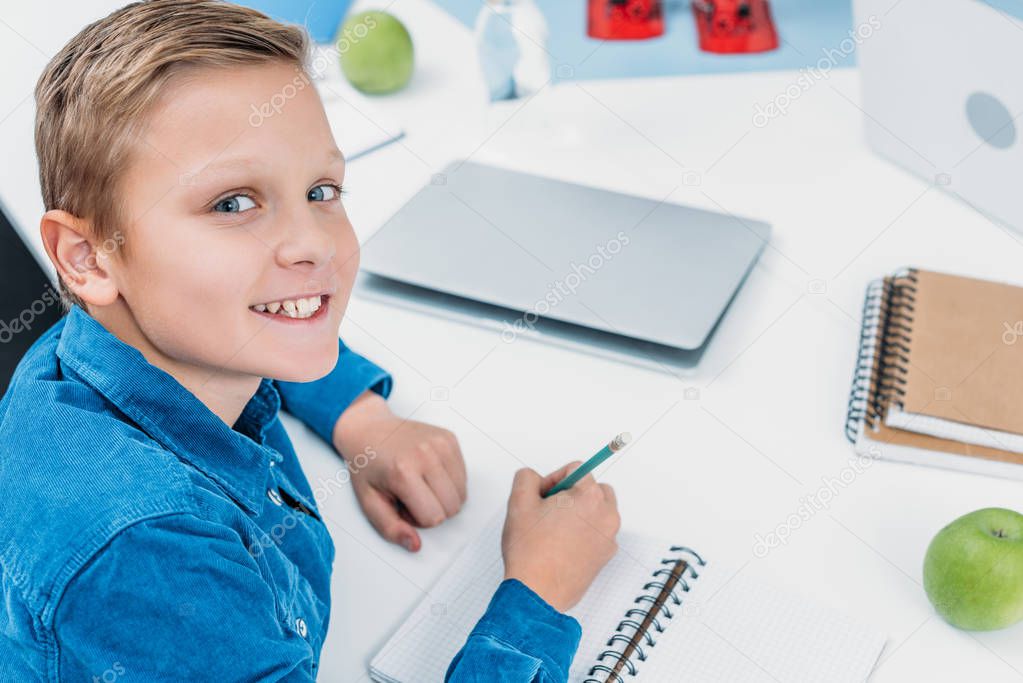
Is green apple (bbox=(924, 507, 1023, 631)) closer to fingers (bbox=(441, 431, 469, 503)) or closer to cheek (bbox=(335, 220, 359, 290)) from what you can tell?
fingers (bbox=(441, 431, 469, 503))

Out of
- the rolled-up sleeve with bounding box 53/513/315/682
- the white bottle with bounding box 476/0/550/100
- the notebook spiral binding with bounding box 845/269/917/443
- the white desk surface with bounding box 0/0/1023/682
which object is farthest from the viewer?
the white bottle with bounding box 476/0/550/100

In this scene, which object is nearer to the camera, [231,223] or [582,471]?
[231,223]

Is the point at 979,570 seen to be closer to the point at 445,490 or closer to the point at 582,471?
the point at 582,471

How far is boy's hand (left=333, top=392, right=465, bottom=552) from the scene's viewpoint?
91cm

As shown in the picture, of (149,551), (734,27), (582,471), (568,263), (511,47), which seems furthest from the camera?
(734,27)

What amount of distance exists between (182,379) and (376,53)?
793 mm

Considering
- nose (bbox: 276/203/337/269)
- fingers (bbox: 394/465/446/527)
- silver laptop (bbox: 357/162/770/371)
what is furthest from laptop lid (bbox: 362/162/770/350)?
nose (bbox: 276/203/337/269)

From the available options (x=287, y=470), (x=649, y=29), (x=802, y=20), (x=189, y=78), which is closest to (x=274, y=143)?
(x=189, y=78)

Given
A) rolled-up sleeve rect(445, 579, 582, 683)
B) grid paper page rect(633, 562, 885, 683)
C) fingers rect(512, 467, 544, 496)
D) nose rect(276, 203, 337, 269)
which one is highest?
nose rect(276, 203, 337, 269)

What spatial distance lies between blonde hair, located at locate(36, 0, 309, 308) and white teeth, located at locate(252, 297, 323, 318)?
110 millimetres

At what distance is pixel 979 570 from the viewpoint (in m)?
0.78

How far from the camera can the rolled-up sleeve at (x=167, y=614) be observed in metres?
0.64

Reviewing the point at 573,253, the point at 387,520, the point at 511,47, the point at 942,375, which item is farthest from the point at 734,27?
the point at 387,520

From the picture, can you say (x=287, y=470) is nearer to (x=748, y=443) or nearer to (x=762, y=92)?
(x=748, y=443)
